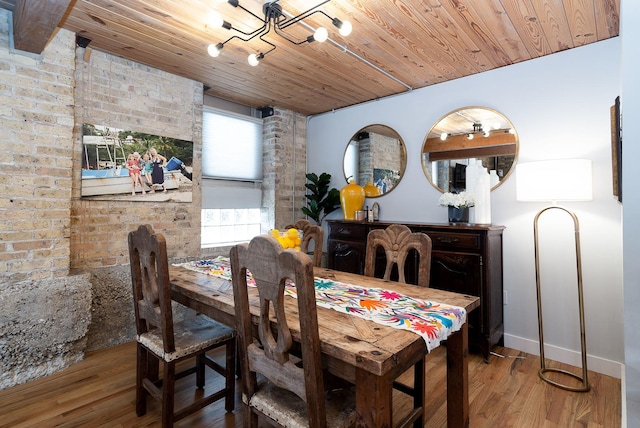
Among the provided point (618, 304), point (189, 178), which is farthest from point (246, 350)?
point (618, 304)

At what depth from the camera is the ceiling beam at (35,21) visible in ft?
6.09

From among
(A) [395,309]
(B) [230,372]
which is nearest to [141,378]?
(B) [230,372]

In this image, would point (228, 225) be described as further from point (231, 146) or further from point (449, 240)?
point (449, 240)

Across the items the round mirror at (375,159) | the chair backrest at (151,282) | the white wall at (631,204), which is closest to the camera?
the white wall at (631,204)

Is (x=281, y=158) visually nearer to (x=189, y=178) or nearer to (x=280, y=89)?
(x=280, y=89)

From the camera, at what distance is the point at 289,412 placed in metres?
1.24

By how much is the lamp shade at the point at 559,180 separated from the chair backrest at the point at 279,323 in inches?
82.7

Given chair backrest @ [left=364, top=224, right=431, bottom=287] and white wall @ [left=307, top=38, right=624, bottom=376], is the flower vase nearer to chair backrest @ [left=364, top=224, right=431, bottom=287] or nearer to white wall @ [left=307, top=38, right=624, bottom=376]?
white wall @ [left=307, top=38, right=624, bottom=376]

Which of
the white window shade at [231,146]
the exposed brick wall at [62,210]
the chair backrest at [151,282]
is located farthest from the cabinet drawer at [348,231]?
the chair backrest at [151,282]

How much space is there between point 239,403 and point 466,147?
9.60 ft

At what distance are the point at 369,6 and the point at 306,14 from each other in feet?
1.38

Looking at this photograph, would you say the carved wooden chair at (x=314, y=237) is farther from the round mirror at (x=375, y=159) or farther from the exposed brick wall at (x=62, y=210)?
the exposed brick wall at (x=62, y=210)

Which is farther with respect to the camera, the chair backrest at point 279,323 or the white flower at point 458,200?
the white flower at point 458,200

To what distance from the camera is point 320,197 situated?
4.32m
